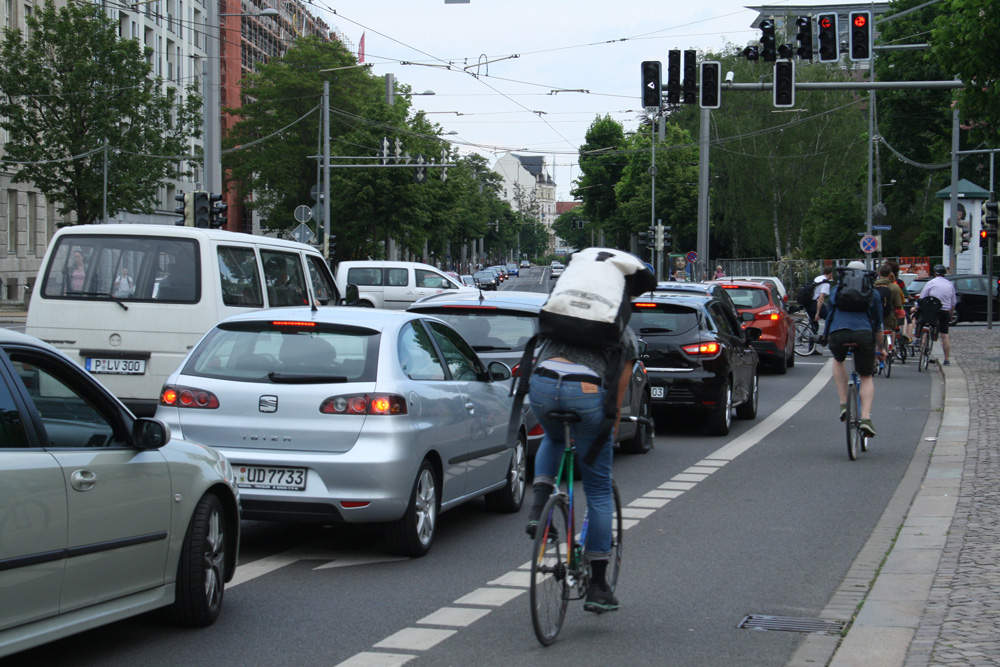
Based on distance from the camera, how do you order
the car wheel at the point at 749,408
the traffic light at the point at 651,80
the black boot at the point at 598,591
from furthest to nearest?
the traffic light at the point at 651,80
the car wheel at the point at 749,408
the black boot at the point at 598,591

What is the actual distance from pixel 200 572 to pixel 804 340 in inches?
1005

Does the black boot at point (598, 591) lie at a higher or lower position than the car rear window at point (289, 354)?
lower

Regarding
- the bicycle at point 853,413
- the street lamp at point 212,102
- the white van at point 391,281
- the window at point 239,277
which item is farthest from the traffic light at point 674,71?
the window at point 239,277

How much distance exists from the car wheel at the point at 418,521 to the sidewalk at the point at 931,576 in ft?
7.93

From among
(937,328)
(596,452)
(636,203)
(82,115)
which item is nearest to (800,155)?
(636,203)

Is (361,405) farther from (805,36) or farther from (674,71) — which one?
(674,71)

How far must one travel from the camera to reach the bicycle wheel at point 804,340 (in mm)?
29906

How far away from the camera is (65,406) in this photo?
527cm

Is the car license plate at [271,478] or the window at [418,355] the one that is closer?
the car license plate at [271,478]

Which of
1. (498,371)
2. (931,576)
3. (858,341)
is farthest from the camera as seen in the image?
(858,341)

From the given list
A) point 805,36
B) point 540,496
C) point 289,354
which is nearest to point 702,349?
point 289,354

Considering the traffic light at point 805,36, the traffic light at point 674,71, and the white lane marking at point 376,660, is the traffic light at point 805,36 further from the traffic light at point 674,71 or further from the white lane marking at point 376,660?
the white lane marking at point 376,660

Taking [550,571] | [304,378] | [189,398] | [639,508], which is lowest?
[639,508]

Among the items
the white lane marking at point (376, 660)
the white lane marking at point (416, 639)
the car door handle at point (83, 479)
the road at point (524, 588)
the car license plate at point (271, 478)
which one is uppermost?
the car door handle at point (83, 479)
